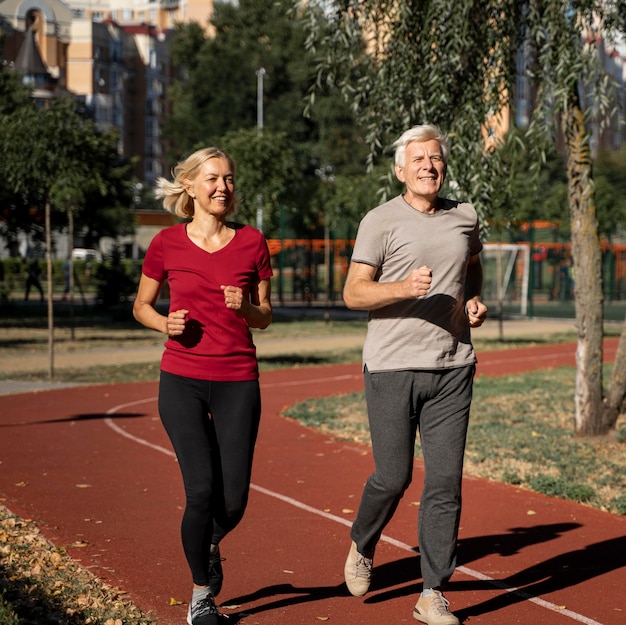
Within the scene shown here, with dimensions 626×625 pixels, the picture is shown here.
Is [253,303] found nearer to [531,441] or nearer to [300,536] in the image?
[300,536]

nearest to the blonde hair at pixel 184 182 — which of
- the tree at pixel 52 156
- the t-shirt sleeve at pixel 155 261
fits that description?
the t-shirt sleeve at pixel 155 261

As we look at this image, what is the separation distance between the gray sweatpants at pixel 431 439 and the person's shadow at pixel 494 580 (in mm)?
443

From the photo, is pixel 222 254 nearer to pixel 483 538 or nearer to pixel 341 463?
pixel 483 538

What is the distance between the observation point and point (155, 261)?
4812 mm

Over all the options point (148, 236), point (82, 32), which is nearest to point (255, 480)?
point (148, 236)

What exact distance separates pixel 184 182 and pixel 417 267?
3.46ft

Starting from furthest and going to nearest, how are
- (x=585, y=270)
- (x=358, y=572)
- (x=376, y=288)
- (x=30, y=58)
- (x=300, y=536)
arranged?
(x=30, y=58) < (x=585, y=270) < (x=300, y=536) < (x=358, y=572) < (x=376, y=288)

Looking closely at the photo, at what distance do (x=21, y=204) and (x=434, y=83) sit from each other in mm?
20550

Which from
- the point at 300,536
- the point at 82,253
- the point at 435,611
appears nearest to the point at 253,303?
the point at 435,611

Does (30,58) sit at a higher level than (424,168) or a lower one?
higher

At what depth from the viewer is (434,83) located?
1027 centimetres

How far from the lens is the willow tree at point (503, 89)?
9859 mm

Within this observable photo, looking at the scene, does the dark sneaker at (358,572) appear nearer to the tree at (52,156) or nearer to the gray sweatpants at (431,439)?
the gray sweatpants at (431,439)

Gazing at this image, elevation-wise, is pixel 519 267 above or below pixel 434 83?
below
